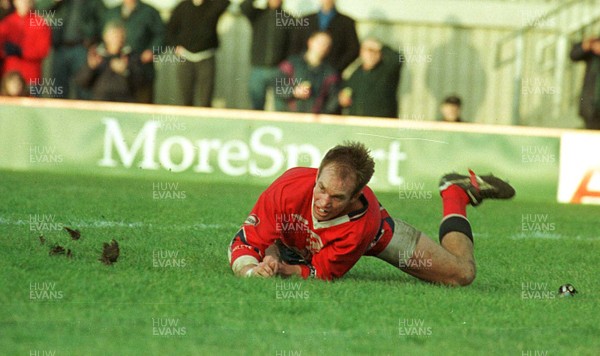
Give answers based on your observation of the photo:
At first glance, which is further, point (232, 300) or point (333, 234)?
point (333, 234)

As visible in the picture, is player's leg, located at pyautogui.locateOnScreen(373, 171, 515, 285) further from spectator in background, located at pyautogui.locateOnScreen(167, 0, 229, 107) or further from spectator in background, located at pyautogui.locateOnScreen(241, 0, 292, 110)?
spectator in background, located at pyautogui.locateOnScreen(167, 0, 229, 107)

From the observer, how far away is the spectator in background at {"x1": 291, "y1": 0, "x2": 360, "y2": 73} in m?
17.8

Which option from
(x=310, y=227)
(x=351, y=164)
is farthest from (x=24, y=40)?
(x=351, y=164)

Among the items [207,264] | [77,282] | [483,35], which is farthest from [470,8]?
[77,282]

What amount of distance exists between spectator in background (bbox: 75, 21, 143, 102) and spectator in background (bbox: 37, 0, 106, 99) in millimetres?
412

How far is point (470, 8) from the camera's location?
22.8 m

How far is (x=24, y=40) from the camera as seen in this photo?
60.3 ft

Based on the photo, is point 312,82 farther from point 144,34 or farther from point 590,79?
point 590,79

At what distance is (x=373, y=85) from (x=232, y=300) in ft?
33.3

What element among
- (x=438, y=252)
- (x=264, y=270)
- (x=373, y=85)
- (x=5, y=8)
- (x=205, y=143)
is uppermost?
(x=5, y=8)

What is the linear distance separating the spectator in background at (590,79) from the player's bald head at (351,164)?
1095 centimetres

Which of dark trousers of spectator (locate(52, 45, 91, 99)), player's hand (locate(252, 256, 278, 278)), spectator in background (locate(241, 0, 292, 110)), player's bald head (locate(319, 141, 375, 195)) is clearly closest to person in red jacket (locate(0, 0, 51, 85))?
dark trousers of spectator (locate(52, 45, 91, 99))

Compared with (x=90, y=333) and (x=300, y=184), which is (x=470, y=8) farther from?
(x=90, y=333)

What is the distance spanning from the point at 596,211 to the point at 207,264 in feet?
26.0
